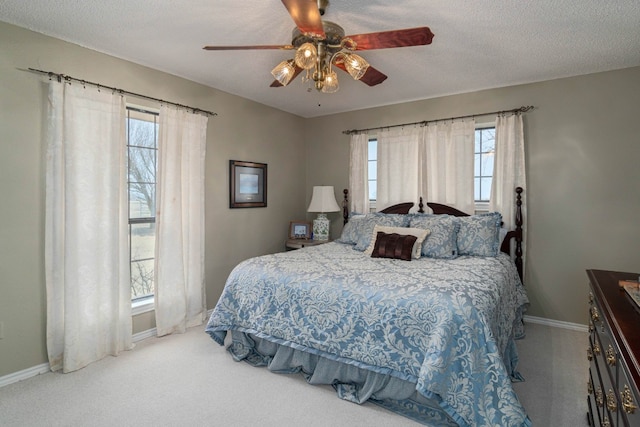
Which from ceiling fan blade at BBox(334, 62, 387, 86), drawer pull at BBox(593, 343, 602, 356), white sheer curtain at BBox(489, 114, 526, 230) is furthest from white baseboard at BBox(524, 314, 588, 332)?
ceiling fan blade at BBox(334, 62, 387, 86)

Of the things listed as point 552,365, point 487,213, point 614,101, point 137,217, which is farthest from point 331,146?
point 552,365

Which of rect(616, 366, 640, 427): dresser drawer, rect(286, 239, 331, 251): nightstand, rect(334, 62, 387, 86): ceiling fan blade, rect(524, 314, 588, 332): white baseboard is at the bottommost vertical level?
rect(524, 314, 588, 332): white baseboard

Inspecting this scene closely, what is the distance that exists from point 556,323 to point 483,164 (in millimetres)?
1854

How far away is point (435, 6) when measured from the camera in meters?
2.16

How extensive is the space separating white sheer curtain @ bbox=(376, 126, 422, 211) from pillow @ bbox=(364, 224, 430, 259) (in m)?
0.92

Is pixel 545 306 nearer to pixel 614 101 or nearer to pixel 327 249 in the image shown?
pixel 614 101

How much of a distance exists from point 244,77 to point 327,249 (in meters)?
Answer: 1.99

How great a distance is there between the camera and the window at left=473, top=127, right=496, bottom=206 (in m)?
3.90

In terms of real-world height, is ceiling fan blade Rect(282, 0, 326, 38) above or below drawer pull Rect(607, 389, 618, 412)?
above

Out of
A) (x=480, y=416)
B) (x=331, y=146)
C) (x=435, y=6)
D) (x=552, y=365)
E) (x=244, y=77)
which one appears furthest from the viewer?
(x=331, y=146)

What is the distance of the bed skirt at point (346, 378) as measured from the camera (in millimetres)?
2059

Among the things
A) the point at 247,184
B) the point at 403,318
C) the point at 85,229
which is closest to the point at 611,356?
the point at 403,318

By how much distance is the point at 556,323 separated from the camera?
3547mm

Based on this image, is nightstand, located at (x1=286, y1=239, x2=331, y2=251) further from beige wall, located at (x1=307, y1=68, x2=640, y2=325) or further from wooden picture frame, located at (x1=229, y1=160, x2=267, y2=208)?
beige wall, located at (x1=307, y1=68, x2=640, y2=325)
